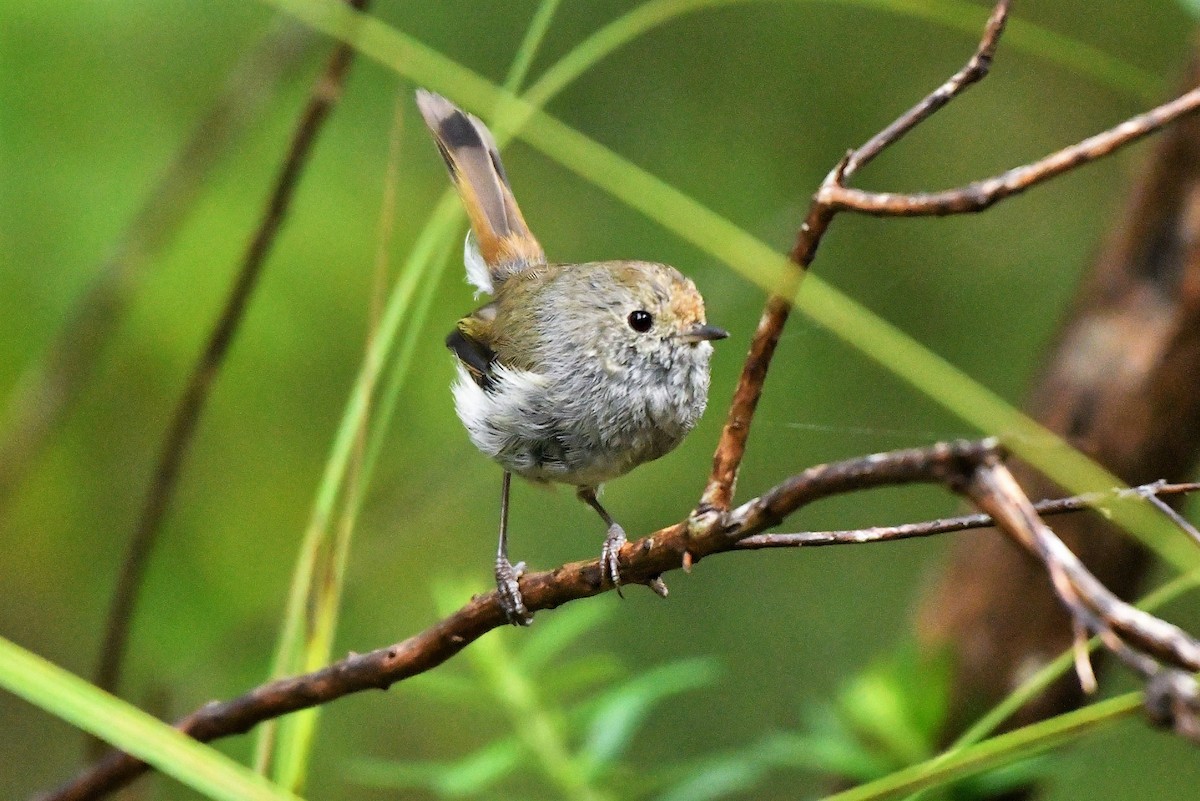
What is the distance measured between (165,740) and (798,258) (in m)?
0.80

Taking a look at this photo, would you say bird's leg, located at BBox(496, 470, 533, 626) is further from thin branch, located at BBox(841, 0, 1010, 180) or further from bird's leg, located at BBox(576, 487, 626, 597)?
thin branch, located at BBox(841, 0, 1010, 180)

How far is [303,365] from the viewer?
4.51m

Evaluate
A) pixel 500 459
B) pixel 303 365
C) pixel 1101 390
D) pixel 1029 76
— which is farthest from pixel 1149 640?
pixel 1029 76

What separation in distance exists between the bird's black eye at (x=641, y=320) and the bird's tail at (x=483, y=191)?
52 cm

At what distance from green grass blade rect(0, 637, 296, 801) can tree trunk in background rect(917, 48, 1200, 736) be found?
2718 mm

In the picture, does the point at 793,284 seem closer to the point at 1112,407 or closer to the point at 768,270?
the point at 768,270

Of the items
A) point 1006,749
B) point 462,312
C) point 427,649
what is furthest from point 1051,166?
point 462,312

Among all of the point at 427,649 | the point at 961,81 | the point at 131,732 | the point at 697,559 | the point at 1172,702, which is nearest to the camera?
the point at 1172,702

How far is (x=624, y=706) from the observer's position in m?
2.72

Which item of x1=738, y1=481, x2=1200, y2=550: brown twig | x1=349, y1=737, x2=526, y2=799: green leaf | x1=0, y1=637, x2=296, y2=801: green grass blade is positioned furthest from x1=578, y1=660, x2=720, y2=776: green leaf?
x1=0, y1=637, x2=296, y2=801: green grass blade

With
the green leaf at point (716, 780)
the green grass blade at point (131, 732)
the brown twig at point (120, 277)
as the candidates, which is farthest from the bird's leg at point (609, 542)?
the brown twig at point (120, 277)

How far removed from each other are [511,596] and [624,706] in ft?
2.31

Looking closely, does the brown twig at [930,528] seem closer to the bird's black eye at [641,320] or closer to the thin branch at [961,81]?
the thin branch at [961,81]

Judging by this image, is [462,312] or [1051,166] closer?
[1051,166]
